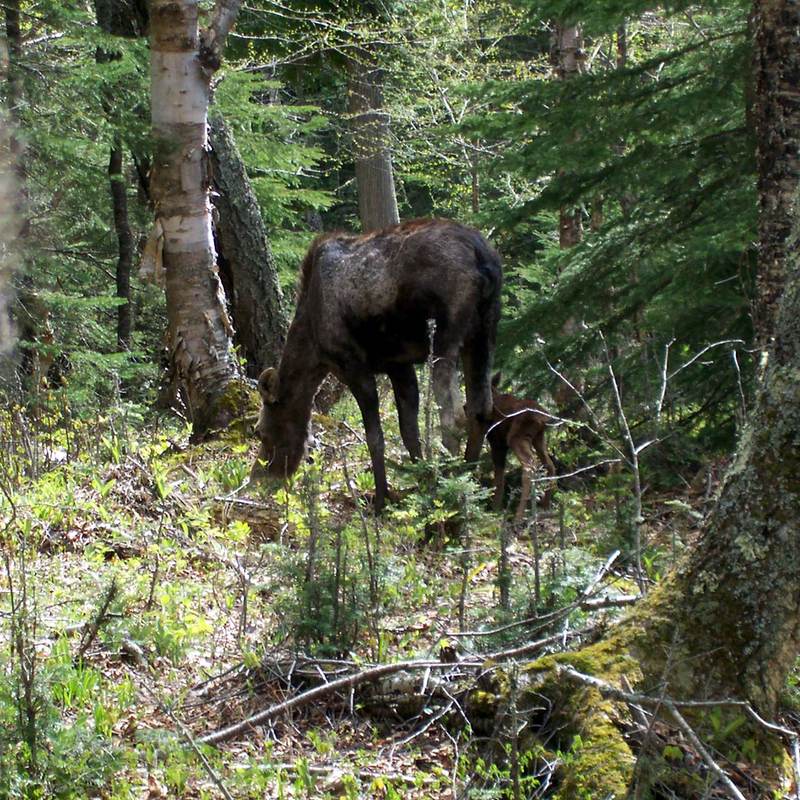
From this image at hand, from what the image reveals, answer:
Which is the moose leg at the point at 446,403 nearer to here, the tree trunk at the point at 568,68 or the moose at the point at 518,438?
the moose at the point at 518,438

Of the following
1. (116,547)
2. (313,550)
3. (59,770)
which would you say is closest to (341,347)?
(116,547)

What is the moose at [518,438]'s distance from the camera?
902cm

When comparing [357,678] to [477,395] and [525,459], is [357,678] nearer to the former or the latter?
[525,459]

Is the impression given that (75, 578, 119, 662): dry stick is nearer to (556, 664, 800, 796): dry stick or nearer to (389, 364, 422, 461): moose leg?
(556, 664, 800, 796): dry stick

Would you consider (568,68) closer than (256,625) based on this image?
No

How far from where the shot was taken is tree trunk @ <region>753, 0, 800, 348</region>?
7191 mm

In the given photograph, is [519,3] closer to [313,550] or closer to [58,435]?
[58,435]

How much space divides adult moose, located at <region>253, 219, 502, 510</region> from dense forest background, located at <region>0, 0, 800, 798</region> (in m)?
0.50

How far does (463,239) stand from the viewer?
9.26 meters

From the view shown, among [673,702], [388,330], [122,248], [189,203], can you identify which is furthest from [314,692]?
[122,248]

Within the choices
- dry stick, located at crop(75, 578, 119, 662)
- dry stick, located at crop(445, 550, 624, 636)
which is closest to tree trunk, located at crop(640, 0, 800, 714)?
dry stick, located at crop(445, 550, 624, 636)

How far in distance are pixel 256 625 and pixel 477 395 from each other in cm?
437

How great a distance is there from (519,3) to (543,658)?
7.42 meters

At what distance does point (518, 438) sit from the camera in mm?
9195
